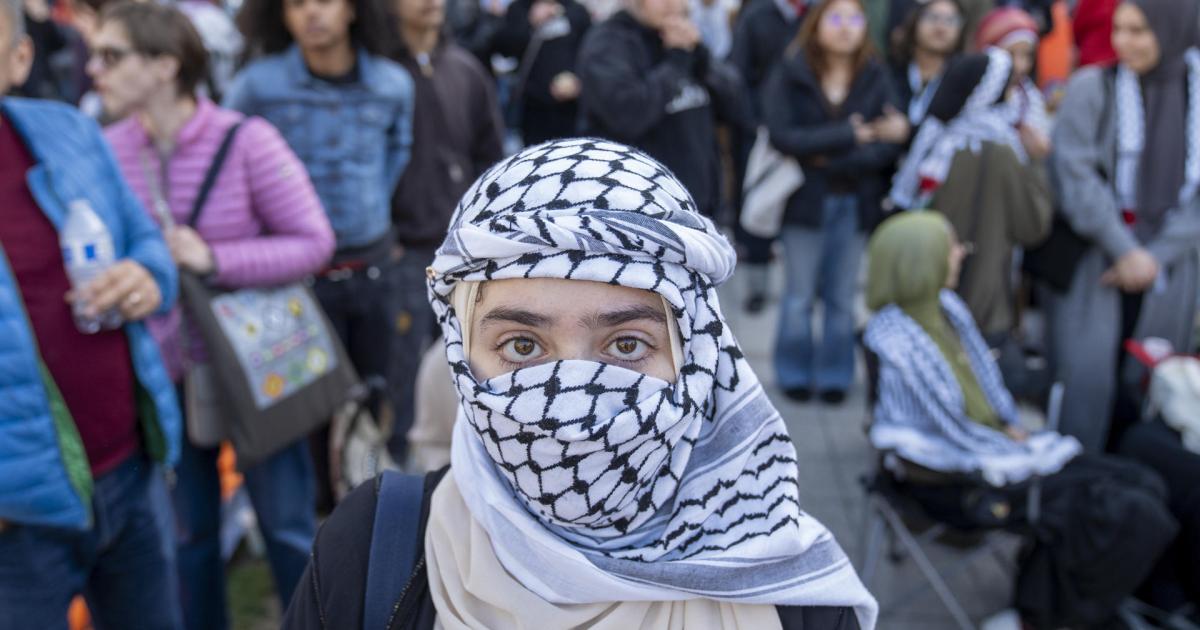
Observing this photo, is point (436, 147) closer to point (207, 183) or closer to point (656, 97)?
point (656, 97)

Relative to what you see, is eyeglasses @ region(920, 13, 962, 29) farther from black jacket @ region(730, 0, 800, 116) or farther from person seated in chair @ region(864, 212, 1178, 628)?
person seated in chair @ region(864, 212, 1178, 628)

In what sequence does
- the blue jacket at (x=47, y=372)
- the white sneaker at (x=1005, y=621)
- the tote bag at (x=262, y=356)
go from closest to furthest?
the blue jacket at (x=47, y=372) → the tote bag at (x=262, y=356) → the white sneaker at (x=1005, y=621)

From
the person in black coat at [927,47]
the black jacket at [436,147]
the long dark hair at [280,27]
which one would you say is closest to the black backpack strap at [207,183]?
the long dark hair at [280,27]

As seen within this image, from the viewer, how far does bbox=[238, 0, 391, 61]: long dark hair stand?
3643mm

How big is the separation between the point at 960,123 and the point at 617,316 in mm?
4071

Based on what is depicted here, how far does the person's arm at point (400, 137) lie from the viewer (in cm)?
384

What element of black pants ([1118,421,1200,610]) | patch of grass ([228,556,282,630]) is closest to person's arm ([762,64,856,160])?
black pants ([1118,421,1200,610])

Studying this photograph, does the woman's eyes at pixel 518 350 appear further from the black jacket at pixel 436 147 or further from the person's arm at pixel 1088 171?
the person's arm at pixel 1088 171

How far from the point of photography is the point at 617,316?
1292mm

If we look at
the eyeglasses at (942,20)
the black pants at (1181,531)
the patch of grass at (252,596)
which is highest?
the eyeglasses at (942,20)

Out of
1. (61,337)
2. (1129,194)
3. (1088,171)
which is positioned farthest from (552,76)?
(61,337)

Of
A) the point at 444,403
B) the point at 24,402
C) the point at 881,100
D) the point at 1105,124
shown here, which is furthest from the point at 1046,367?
the point at 24,402

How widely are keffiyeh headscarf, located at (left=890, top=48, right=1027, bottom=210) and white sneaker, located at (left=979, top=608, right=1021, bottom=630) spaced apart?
6.84 feet

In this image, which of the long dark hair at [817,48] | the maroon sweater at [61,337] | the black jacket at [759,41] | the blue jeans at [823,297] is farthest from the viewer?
the black jacket at [759,41]
